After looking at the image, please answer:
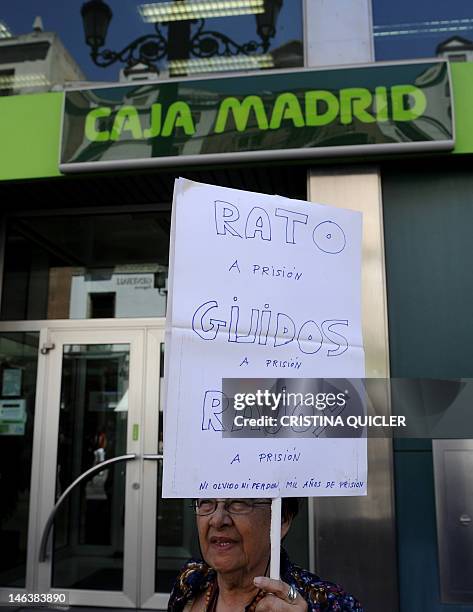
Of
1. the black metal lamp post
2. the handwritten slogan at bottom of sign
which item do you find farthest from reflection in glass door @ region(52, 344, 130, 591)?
the handwritten slogan at bottom of sign

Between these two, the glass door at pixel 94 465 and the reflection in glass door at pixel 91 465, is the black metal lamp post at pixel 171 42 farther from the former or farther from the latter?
the reflection in glass door at pixel 91 465

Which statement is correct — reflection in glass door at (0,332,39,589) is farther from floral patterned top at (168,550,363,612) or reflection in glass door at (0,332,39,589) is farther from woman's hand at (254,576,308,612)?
woman's hand at (254,576,308,612)

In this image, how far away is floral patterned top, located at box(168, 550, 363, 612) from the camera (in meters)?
1.86

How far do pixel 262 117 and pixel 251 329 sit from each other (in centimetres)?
296

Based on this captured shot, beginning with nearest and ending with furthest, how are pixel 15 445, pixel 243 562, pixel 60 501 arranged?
A: pixel 243 562
pixel 60 501
pixel 15 445

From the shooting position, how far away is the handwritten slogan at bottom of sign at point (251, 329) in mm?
1849

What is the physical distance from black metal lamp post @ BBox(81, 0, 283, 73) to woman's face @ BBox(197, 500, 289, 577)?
4.31m

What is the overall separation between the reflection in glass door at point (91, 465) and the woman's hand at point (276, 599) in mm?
3768

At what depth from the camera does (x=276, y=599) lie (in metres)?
1.70

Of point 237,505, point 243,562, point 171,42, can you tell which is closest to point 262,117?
point 171,42

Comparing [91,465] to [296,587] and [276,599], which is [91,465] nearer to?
[296,587]

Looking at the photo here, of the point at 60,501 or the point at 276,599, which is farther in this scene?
the point at 60,501

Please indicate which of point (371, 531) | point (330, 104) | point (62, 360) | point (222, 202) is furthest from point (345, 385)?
point (62, 360)

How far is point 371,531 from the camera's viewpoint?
4078mm
